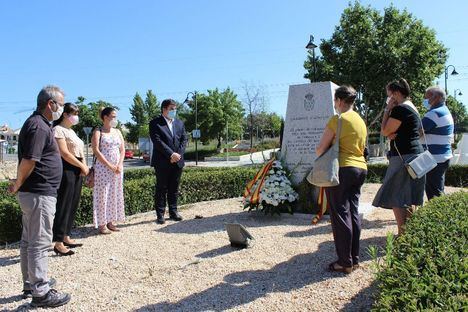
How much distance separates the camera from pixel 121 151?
232 inches

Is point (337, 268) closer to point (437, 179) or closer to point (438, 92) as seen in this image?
point (437, 179)

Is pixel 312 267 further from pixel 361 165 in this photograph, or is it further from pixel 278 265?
pixel 361 165

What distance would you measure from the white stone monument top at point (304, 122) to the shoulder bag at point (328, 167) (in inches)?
115

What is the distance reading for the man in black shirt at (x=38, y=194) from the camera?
10.5 feet

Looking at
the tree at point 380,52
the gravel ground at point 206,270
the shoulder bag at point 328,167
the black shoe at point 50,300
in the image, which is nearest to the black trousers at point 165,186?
the gravel ground at point 206,270

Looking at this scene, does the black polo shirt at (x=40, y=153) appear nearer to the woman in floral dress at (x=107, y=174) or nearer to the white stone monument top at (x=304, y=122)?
the woman in floral dress at (x=107, y=174)

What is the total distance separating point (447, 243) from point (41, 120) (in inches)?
121

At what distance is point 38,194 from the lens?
129 inches

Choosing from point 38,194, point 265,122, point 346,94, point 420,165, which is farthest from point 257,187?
point 265,122

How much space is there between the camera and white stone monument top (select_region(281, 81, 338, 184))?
653 cm

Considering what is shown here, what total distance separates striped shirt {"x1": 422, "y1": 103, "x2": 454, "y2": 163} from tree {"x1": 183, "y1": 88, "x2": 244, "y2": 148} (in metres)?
38.9

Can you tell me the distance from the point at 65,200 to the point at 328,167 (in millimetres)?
2999

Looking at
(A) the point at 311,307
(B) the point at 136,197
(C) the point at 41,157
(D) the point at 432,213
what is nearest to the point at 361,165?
(D) the point at 432,213

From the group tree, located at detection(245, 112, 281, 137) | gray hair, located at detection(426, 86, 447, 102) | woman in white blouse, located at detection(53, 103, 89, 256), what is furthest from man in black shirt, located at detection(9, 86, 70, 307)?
tree, located at detection(245, 112, 281, 137)
